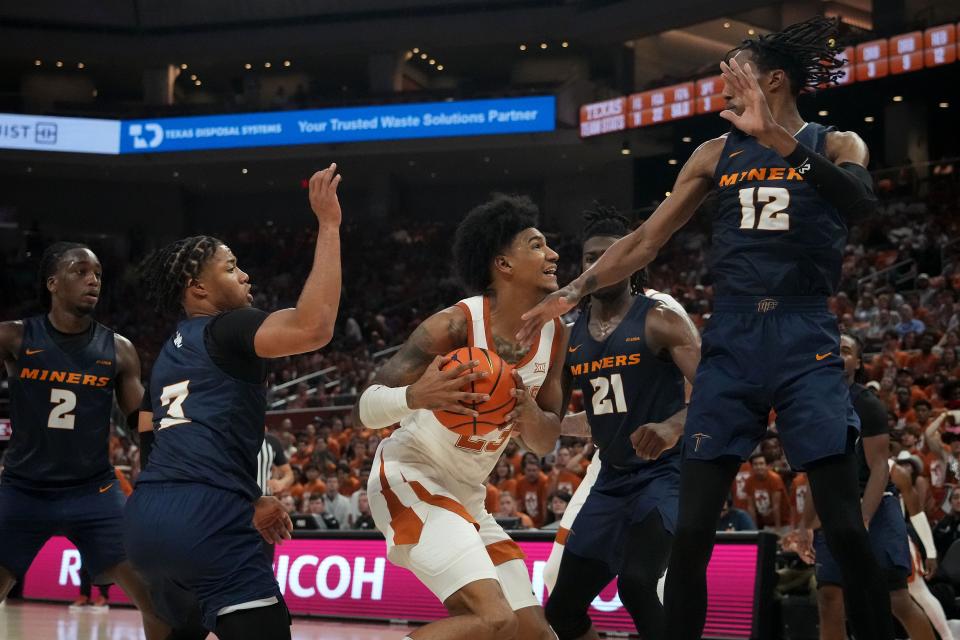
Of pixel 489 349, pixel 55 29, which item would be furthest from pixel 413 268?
pixel 489 349

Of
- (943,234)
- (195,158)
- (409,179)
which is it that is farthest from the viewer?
(409,179)

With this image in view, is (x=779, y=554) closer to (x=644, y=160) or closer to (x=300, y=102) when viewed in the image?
(x=644, y=160)

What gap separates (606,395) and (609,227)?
2.87ft

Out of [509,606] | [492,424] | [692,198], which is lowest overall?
[509,606]

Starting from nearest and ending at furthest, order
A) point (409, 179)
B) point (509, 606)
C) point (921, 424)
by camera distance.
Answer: point (509, 606), point (921, 424), point (409, 179)

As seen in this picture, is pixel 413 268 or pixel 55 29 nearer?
pixel 413 268

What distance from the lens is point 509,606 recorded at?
13.9 feet

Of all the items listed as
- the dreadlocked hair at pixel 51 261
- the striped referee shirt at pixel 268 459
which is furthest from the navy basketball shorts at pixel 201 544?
the striped referee shirt at pixel 268 459

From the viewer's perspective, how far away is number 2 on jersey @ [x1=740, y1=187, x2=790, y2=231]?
392 centimetres

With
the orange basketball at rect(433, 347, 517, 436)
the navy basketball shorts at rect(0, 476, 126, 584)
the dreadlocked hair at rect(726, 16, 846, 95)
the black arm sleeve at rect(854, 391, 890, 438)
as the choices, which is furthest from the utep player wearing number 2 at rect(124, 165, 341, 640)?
the black arm sleeve at rect(854, 391, 890, 438)

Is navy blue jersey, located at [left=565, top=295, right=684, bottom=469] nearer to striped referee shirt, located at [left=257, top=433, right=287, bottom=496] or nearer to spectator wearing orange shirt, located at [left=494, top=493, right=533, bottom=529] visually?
striped referee shirt, located at [left=257, top=433, right=287, bottom=496]

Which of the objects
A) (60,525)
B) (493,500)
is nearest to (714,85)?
(493,500)

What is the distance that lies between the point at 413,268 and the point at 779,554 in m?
20.6

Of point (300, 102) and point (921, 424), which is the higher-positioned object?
point (300, 102)
